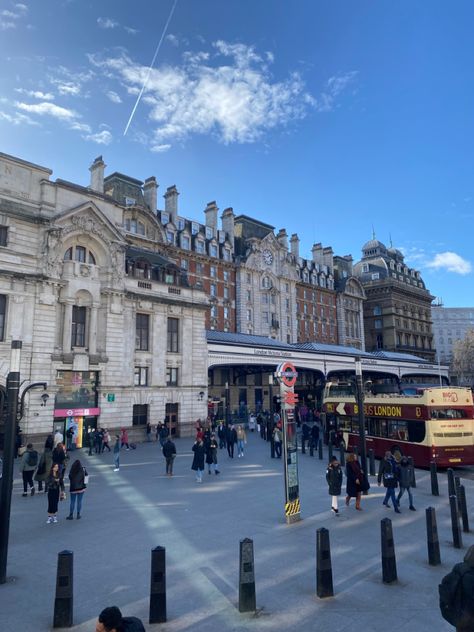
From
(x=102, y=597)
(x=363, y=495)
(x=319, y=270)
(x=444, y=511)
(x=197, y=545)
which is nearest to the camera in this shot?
(x=102, y=597)

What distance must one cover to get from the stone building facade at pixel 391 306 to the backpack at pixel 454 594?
8584cm

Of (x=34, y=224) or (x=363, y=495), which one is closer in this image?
(x=363, y=495)

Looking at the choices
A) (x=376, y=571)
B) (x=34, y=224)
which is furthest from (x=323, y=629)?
(x=34, y=224)

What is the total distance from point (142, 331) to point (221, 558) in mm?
25081

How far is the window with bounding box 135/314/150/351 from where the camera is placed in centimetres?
3278

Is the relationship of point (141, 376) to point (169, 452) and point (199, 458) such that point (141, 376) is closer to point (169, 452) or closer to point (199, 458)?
point (169, 452)

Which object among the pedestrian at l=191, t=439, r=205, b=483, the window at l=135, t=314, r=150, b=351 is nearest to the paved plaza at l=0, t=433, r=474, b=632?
the pedestrian at l=191, t=439, r=205, b=483

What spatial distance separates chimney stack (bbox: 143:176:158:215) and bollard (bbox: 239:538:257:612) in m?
48.1

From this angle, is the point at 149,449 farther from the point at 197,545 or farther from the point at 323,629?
the point at 323,629

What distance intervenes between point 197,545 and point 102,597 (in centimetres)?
294

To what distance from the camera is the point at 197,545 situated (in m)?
10.1

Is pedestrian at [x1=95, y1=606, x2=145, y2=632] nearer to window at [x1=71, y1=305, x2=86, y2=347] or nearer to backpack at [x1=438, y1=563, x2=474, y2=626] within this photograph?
backpack at [x1=438, y1=563, x2=474, y2=626]

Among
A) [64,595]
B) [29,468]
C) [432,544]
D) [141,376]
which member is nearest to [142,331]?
[141,376]

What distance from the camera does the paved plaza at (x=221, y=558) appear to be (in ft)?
23.0
